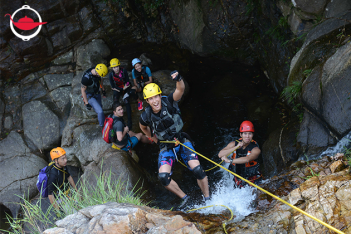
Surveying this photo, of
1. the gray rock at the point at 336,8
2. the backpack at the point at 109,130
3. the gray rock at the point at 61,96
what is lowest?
the backpack at the point at 109,130

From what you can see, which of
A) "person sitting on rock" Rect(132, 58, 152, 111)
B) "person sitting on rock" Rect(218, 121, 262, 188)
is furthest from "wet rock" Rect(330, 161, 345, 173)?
"person sitting on rock" Rect(132, 58, 152, 111)

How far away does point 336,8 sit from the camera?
4.74 m

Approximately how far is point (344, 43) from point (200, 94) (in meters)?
4.61

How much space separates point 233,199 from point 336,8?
420 centimetres

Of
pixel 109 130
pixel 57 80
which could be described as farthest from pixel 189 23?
pixel 109 130

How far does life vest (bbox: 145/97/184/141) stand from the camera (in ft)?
13.7

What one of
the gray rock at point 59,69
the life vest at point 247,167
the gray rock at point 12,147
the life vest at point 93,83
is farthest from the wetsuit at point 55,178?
the gray rock at point 59,69

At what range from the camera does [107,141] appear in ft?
20.2

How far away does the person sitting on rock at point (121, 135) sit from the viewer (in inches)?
228

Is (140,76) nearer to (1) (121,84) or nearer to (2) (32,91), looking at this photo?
(1) (121,84)

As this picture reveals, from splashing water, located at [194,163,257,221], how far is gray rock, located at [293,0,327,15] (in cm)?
402

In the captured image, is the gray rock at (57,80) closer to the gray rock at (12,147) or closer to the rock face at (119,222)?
the gray rock at (12,147)

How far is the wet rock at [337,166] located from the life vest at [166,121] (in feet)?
7.81

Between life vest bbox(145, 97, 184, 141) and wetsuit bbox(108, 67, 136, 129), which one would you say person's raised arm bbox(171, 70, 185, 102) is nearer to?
life vest bbox(145, 97, 184, 141)
